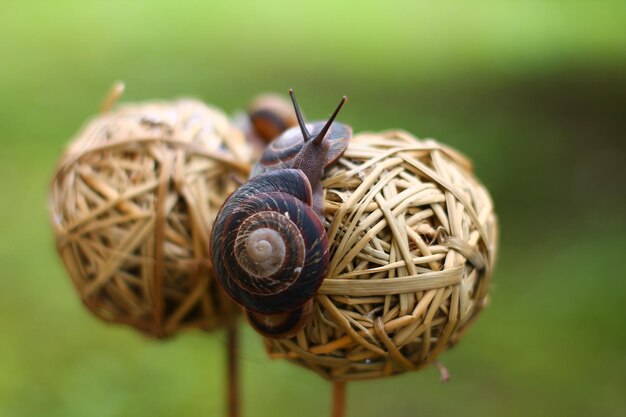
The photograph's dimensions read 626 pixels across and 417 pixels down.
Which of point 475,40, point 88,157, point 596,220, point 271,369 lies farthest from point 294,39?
point 88,157

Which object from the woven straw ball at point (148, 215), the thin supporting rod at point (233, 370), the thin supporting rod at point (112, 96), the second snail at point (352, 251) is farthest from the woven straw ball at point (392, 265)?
the thin supporting rod at point (112, 96)

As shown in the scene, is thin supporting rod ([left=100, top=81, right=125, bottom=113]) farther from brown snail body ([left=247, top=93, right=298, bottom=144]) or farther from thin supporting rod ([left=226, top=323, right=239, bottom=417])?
thin supporting rod ([left=226, top=323, right=239, bottom=417])

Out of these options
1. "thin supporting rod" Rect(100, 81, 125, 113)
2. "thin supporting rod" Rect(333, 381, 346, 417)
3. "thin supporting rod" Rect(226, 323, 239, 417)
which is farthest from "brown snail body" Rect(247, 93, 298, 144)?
"thin supporting rod" Rect(333, 381, 346, 417)

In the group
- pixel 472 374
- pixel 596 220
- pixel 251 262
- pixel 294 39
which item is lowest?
pixel 472 374

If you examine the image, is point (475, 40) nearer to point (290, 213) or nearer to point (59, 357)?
point (59, 357)

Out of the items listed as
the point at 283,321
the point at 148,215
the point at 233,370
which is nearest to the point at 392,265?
the point at 283,321

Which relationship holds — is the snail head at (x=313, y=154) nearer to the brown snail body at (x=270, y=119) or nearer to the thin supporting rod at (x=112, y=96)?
the brown snail body at (x=270, y=119)

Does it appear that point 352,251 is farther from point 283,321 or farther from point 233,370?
point 233,370
